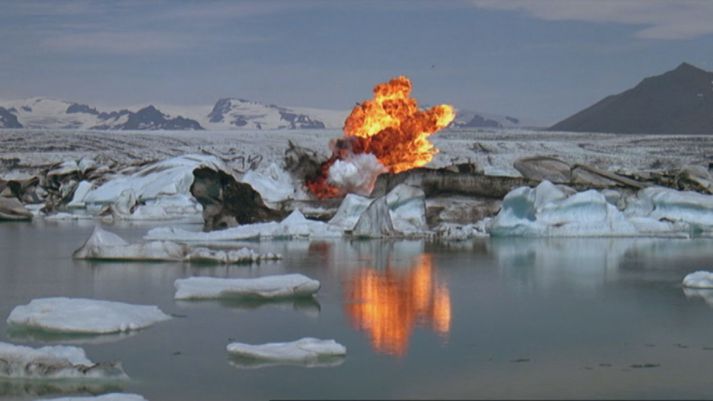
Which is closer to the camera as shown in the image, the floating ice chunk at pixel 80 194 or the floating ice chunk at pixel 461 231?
the floating ice chunk at pixel 461 231

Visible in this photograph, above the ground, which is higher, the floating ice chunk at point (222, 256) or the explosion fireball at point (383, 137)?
the explosion fireball at point (383, 137)

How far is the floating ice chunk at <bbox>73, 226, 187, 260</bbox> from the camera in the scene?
17.1m

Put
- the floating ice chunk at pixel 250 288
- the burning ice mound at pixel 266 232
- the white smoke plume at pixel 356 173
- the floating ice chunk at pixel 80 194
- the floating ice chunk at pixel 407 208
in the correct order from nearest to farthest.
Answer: the floating ice chunk at pixel 250 288, the burning ice mound at pixel 266 232, the floating ice chunk at pixel 407 208, the white smoke plume at pixel 356 173, the floating ice chunk at pixel 80 194

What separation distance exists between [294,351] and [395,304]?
3.73m

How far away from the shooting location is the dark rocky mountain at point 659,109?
340 ft

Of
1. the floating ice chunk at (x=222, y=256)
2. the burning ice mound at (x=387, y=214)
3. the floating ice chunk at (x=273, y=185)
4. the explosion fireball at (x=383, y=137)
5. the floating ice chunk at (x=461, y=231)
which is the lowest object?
the floating ice chunk at (x=222, y=256)

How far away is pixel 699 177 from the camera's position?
29.2 m

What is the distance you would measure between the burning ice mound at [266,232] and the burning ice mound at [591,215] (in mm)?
3334

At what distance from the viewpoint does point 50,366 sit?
28.2 feet

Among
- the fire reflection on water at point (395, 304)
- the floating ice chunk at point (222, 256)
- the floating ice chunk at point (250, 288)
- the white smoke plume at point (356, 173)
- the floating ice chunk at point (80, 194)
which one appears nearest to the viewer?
the fire reflection on water at point (395, 304)

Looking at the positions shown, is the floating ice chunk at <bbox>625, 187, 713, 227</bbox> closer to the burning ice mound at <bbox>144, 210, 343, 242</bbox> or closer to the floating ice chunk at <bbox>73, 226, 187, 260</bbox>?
the burning ice mound at <bbox>144, 210, 343, 242</bbox>

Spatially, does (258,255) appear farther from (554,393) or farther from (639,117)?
(639,117)

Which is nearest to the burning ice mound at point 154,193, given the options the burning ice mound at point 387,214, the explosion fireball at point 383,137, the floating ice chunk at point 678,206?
the explosion fireball at point 383,137

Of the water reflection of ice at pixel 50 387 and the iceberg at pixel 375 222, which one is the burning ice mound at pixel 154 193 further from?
the water reflection of ice at pixel 50 387
